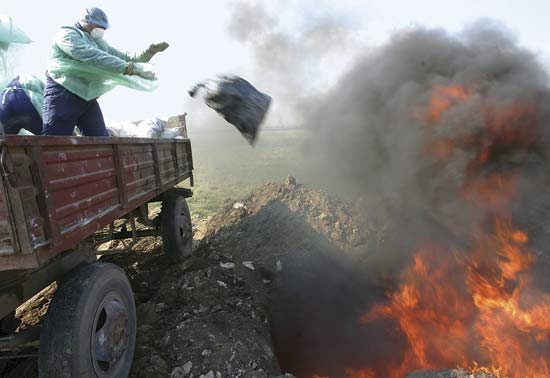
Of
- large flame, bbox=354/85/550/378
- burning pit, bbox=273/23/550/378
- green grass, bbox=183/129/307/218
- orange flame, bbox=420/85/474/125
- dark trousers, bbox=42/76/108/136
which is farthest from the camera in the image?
green grass, bbox=183/129/307/218

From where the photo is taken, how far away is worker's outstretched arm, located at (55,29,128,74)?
11.5ft

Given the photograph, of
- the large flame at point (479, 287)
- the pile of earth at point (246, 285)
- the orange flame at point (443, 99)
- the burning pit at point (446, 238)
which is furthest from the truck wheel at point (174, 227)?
the orange flame at point (443, 99)

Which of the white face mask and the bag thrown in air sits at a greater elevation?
the white face mask

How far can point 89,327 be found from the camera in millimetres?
2408

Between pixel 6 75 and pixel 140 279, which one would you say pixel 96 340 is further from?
pixel 6 75

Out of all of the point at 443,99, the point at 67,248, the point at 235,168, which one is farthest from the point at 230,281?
the point at 235,168

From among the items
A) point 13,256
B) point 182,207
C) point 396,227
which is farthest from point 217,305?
point 396,227

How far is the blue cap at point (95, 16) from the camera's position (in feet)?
12.4

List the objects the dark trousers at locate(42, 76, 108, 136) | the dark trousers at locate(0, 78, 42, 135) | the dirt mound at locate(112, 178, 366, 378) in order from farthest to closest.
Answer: the dark trousers at locate(0, 78, 42, 135) → the dark trousers at locate(42, 76, 108, 136) → the dirt mound at locate(112, 178, 366, 378)

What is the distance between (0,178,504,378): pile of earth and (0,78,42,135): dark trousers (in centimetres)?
211

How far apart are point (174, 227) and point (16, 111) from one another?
227 cm

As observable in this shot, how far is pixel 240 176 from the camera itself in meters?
14.8

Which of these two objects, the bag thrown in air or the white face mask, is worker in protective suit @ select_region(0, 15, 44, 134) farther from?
the bag thrown in air

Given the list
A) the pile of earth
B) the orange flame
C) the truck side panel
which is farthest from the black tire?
the orange flame
